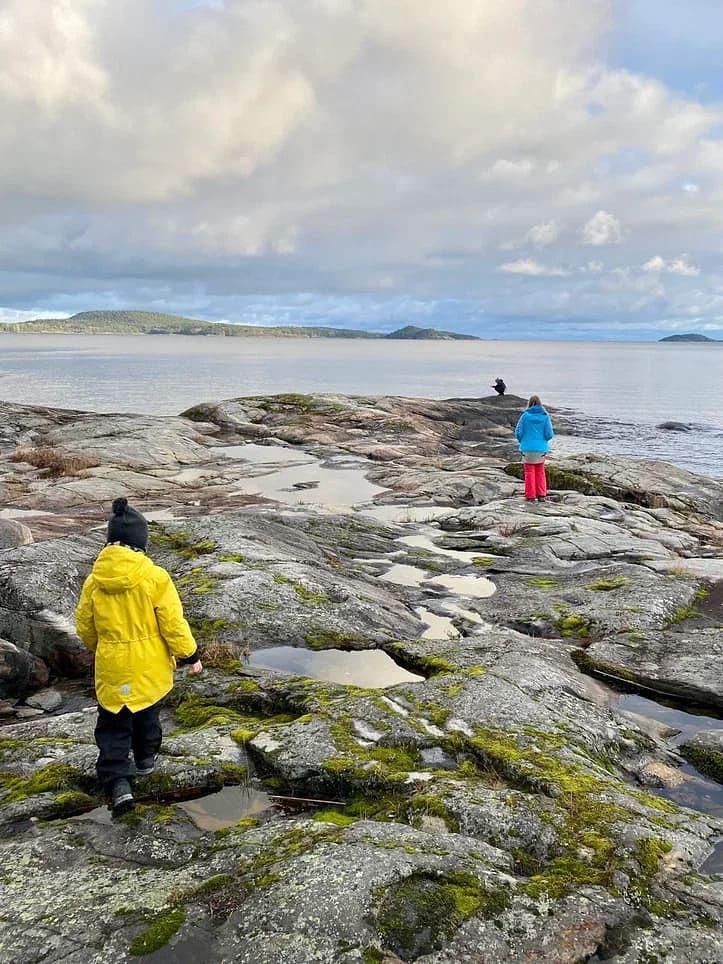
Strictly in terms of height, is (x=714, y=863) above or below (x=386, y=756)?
below

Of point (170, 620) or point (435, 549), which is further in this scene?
point (435, 549)

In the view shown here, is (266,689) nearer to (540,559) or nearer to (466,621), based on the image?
(466,621)

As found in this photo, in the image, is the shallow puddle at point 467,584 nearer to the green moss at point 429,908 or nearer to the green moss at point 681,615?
the green moss at point 681,615

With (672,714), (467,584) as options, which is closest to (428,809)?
(672,714)

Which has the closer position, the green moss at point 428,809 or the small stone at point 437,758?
the green moss at point 428,809

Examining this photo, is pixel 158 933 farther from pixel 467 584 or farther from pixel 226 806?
pixel 467 584

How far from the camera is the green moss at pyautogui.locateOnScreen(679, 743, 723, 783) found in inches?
→ 339

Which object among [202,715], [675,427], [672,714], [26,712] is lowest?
[675,427]

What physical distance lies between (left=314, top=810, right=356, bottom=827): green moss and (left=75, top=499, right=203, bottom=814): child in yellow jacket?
205 centimetres

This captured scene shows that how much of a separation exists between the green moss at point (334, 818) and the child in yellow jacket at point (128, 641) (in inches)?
80.8

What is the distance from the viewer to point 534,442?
77.7 feet

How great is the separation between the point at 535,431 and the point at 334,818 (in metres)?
18.8

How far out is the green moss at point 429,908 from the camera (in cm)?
498

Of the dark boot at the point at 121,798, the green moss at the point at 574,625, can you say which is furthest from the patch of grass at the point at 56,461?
the dark boot at the point at 121,798
